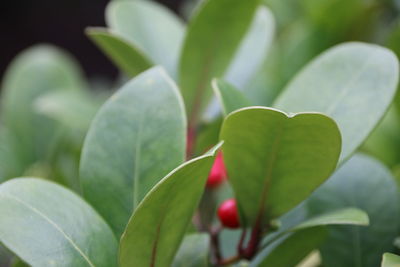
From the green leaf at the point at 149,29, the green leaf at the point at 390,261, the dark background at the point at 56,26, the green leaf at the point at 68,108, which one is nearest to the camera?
the green leaf at the point at 390,261

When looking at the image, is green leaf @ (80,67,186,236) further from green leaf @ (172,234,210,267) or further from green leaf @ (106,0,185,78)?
green leaf @ (106,0,185,78)

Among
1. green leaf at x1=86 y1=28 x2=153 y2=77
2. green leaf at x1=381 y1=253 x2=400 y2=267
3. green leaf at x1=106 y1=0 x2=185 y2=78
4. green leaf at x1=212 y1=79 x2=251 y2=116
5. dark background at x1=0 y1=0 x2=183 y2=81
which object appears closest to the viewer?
green leaf at x1=381 y1=253 x2=400 y2=267

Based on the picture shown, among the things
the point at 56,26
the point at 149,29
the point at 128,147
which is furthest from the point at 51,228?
the point at 56,26

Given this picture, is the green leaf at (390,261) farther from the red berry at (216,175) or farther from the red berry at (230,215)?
the red berry at (216,175)

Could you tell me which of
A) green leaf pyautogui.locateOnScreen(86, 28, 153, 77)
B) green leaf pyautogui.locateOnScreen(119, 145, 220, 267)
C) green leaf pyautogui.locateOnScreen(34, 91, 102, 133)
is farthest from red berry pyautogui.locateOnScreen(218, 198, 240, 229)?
green leaf pyautogui.locateOnScreen(34, 91, 102, 133)

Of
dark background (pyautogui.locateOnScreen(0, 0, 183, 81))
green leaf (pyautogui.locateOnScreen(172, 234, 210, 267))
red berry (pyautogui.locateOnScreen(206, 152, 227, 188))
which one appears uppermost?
green leaf (pyautogui.locateOnScreen(172, 234, 210, 267))

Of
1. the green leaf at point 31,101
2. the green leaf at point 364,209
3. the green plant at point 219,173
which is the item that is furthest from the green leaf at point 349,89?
the green leaf at point 31,101

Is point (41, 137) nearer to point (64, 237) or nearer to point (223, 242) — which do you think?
point (223, 242)
